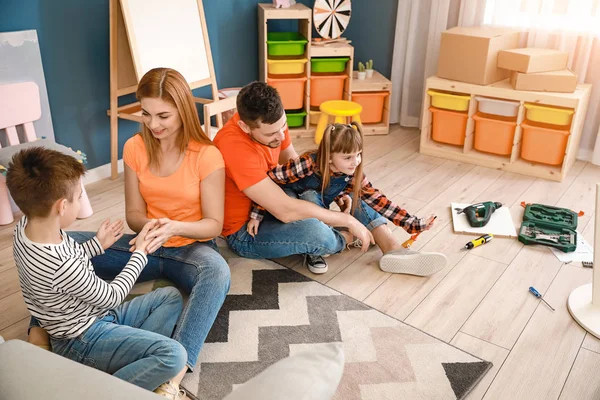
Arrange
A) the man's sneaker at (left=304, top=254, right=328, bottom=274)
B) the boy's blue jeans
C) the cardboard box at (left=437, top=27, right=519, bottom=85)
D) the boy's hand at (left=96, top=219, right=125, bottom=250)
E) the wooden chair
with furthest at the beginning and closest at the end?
the cardboard box at (left=437, top=27, right=519, bottom=85) < the wooden chair < the man's sneaker at (left=304, top=254, right=328, bottom=274) < the boy's hand at (left=96, top=219, right=125, bottom=250) < the boy's blue jeans


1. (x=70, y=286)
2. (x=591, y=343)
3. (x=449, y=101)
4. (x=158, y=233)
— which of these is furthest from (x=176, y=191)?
(x=449, y=101)

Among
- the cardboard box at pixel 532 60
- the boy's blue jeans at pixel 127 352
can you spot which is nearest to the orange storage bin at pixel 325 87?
the cardboard box at pixel 532 60

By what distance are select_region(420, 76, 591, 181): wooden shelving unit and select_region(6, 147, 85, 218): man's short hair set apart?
7.54ft

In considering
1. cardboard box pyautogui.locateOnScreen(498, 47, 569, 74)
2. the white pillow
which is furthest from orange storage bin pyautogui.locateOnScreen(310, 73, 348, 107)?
the white pillow

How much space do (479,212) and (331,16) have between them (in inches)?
63.7

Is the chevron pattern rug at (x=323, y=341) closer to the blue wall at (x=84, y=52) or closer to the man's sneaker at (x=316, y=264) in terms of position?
the man's sneaker at (x=316, y=264)

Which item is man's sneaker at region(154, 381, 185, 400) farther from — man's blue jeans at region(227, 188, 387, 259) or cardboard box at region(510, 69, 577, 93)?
cardboard box at region(510, 69, 577, 93)

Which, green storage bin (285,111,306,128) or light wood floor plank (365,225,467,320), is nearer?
light wood floor plank (365,225,467,320)

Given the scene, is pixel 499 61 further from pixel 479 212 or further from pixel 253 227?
pixel 253 227

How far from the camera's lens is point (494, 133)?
2.98 meters

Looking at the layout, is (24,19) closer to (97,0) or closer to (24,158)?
(97,0)

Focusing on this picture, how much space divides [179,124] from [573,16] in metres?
2.34

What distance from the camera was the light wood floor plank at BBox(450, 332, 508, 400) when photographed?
149cm

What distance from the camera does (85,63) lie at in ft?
8.52
